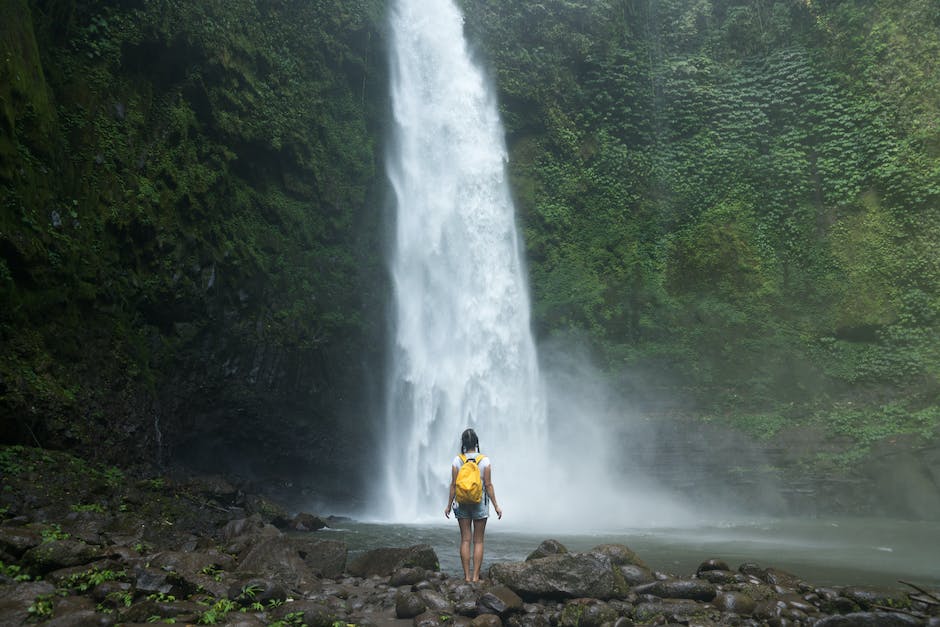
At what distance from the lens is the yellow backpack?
567 cm

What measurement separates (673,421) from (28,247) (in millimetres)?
14656

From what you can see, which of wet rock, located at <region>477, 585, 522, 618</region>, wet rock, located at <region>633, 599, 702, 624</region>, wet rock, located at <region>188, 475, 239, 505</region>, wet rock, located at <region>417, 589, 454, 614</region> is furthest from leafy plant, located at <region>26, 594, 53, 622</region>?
wet rock, located at <region>188, 475, 239, 505</region>

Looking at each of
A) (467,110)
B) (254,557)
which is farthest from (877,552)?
(467,110)

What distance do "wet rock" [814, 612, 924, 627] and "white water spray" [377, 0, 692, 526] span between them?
383 inches

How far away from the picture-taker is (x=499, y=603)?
4738mm

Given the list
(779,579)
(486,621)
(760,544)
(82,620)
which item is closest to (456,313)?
(760,544)

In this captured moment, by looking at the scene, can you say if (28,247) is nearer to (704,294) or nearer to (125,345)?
(125,345)

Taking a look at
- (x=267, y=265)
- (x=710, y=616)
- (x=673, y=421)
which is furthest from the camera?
(x=673, y=421)

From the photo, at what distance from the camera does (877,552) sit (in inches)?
357

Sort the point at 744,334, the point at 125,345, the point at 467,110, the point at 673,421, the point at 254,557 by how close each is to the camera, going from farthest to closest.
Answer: the point at 467,110
the point at 744,334
the point at 673,421
the point at 125,345
the point at 254,557

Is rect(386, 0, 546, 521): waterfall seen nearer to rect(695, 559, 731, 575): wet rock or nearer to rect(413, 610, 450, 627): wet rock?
rect(695, 559, 731, 575): wet rock

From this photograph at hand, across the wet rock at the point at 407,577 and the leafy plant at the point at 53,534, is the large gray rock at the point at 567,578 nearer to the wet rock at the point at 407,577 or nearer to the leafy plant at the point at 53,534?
the wet rock at the point at 407,577

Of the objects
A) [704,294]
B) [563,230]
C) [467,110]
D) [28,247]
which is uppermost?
[467,110]

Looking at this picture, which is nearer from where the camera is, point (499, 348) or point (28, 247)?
point (28, 247)
